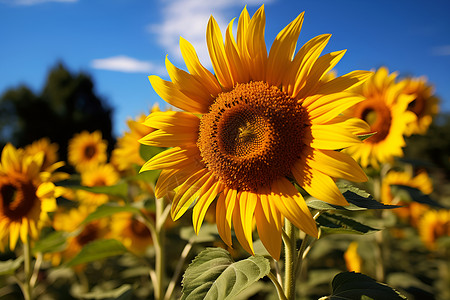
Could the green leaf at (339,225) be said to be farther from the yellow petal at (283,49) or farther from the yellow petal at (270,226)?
the yellow petal at (283,49)

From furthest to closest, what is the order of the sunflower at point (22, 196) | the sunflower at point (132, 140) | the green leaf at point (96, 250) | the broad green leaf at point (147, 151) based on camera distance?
the sunflower at point (132, 140)
the sunflower at point (22, 196)
the green leaf at point (96, 250)
the broad green leaf at point (147, 151)

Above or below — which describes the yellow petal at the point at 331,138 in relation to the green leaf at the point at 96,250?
above

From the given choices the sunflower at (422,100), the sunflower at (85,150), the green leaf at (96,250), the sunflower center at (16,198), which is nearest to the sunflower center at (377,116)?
the sunflower at (422,100)

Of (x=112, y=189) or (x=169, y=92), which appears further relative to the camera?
(x=112, y=189)

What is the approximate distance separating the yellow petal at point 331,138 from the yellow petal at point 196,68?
1.55ft

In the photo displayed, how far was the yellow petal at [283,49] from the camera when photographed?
4.33 feet

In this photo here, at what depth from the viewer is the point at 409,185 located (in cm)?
423

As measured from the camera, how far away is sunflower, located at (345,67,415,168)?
108 inches

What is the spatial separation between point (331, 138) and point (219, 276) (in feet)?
2.16

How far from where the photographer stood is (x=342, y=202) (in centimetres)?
115

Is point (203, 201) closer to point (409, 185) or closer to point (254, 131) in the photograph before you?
point (254, 131)

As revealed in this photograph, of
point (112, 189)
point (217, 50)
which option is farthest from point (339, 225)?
point (112, 189)

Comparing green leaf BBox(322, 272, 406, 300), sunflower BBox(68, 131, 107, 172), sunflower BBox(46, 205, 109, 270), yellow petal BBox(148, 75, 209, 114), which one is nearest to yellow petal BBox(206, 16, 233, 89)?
yellow petal BBox(148, 75, 209, 114)

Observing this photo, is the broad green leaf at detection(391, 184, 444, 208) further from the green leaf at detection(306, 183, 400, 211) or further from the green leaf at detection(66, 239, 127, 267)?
the green leaf at detection(66, 239, 127, 267)
